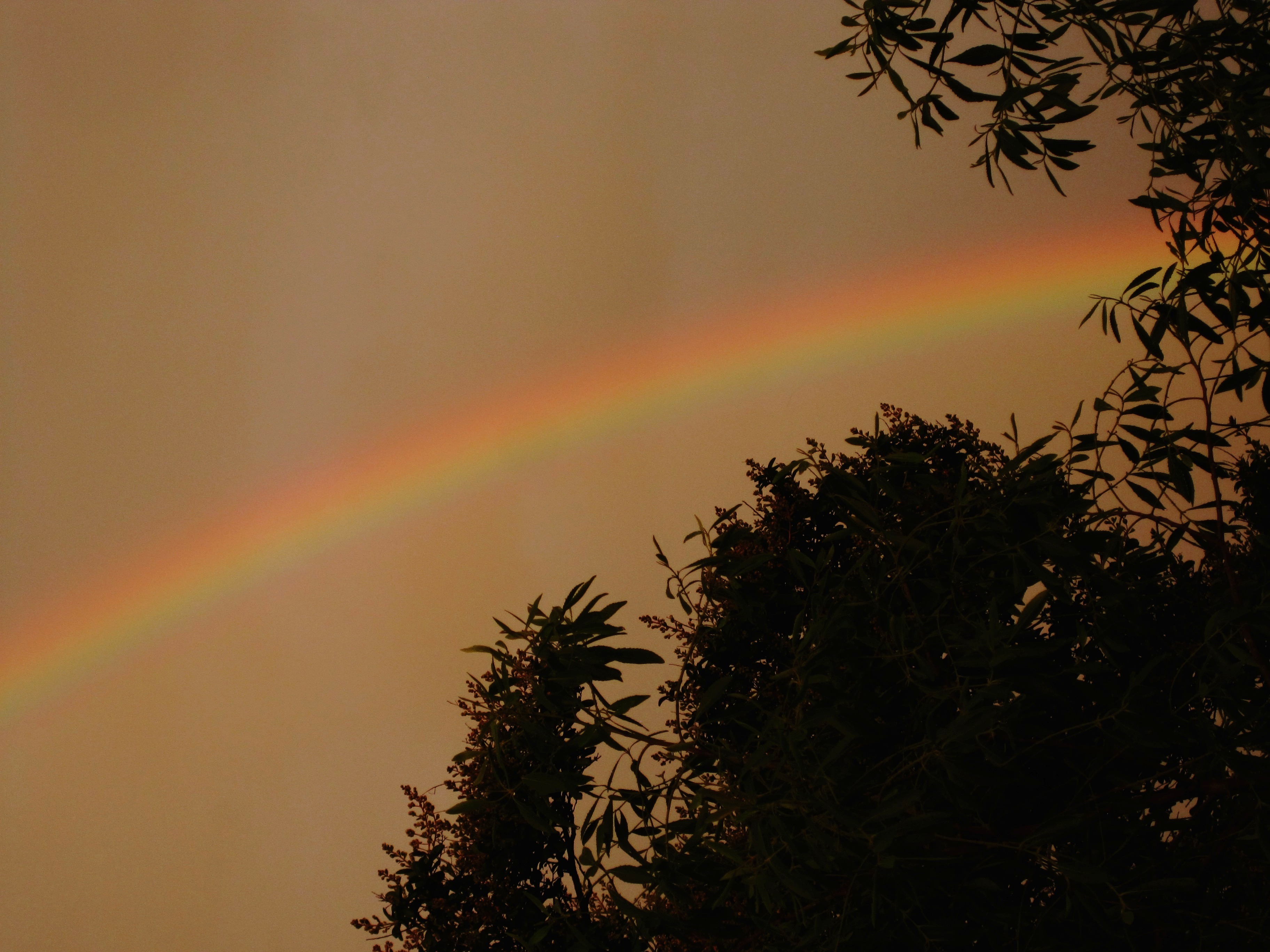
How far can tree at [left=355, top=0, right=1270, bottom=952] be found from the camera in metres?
1.29

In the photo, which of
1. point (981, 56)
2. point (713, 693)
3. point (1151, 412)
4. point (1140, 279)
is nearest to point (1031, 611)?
point (713, 693)

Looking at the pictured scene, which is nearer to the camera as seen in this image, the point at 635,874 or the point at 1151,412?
the point at 635,874

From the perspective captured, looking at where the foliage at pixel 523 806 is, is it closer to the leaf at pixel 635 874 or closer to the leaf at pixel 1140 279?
the leaf at pixel 635 874

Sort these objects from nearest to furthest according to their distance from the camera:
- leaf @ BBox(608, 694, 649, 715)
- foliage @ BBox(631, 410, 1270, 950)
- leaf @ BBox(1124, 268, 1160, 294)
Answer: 1. foliage @ BBox(631, 410, 1270, 950)
2. leaf @ BBox(608, 694, 649, 715)
3. leaf @ BBox(1124, 268, 1160, 294)

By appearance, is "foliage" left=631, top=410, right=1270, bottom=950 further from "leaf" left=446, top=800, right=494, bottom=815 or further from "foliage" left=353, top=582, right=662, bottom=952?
"leaf" left=446, top=800, right=494, bottom=815

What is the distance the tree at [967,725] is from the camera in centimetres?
129

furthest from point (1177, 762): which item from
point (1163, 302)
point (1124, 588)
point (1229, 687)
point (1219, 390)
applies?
point (1163, 302)

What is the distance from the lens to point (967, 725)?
1236 millimetres

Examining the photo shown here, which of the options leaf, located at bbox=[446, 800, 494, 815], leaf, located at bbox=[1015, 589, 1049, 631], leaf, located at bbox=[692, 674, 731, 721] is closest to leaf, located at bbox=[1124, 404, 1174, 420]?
leaf, located at bbox=[1015, 589, 1049, 631]

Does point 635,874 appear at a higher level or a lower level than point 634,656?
lower

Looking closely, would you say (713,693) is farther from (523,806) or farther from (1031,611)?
(1031,611)

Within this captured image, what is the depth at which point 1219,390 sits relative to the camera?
186 cm

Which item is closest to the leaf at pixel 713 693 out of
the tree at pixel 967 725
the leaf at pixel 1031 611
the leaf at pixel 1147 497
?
the tree at pixel 967 725

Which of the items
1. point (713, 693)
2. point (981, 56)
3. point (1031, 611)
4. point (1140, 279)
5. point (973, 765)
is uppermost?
point (981, 56)
